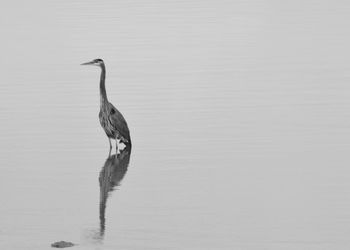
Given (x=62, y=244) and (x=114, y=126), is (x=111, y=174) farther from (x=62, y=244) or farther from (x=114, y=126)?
(x=62, y=244)

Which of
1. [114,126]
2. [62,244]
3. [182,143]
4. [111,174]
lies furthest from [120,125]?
[62,244]

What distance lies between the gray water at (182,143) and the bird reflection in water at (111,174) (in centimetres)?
3

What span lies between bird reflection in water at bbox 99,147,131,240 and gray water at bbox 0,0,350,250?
0.10 ft

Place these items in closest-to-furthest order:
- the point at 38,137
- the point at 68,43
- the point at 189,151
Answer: the point at 189,151
the point at 38,137
the point at 68,43

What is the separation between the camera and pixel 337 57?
33062 mm

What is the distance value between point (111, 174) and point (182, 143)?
2698 mm

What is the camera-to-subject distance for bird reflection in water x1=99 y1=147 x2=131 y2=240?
14406mm

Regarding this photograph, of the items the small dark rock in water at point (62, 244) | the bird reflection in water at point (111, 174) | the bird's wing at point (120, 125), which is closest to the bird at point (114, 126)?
the bird's wing at point (120, 125)

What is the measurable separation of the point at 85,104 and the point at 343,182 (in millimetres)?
10638

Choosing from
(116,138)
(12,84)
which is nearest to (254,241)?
(116,138)

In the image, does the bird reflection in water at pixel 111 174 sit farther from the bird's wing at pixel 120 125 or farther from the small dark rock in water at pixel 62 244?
the small dark rock in water at pixel 62 244

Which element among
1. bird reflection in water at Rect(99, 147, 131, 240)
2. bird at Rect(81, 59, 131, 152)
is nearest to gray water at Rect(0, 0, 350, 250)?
bird reflection in water at Rect(99, 147, 131, 240)

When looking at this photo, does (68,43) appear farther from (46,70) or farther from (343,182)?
(343,182)

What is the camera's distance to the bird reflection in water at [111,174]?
14.4m
